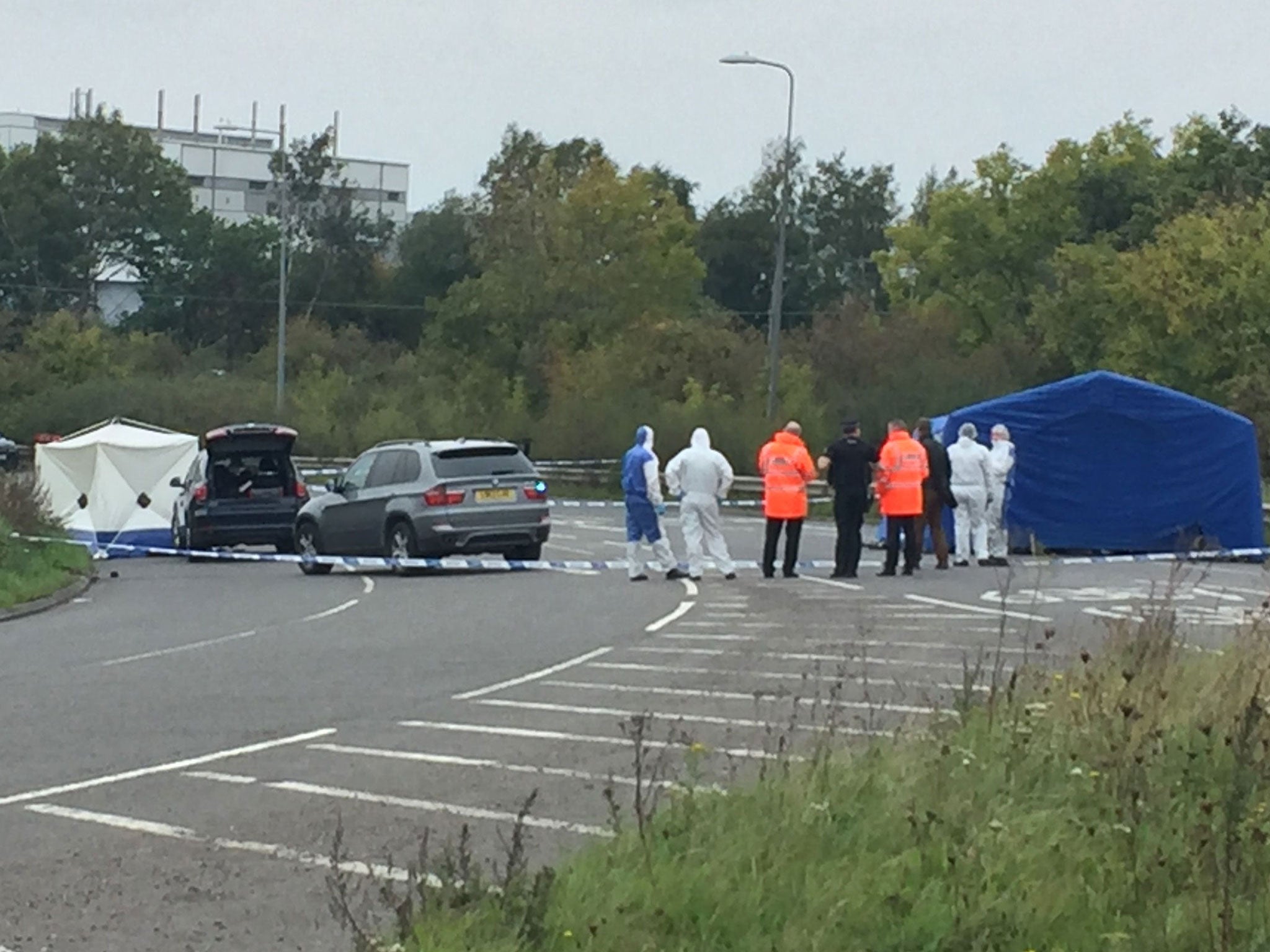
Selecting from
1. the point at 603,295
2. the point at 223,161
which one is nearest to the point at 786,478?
the point at 603,295

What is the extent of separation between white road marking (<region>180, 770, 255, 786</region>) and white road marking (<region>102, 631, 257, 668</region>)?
6.14 metres

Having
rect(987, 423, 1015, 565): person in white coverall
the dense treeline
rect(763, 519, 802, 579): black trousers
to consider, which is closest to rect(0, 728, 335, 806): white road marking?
rect(763, 519, 802, 579): black trousers

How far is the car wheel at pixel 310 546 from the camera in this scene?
29.4m

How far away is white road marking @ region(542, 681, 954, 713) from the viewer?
486 inches

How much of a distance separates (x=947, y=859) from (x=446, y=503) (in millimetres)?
20111

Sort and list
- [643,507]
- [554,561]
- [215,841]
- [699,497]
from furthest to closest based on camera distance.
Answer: [554,561], [699,497], [643,507], [215,841]

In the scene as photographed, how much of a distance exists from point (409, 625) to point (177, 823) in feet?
34.0

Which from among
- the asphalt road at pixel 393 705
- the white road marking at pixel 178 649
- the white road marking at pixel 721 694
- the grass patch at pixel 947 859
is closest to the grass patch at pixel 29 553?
the asphalt road at pixel 393 705

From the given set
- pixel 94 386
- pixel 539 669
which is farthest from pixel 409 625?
pixel 94 386

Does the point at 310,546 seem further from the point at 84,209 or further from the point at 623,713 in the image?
the point at 84,209

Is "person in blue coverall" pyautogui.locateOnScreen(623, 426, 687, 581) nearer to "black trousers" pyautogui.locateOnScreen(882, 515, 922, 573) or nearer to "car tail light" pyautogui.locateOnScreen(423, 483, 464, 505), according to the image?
"black trousers" pyautogui.locateOnScreen(882, 515, 922, 573)

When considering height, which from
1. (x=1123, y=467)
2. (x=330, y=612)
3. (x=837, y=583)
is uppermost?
(x=1123, y=467)

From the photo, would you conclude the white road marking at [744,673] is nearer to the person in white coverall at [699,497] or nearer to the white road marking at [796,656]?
the white road marking at [796,656]

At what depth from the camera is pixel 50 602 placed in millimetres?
24766
